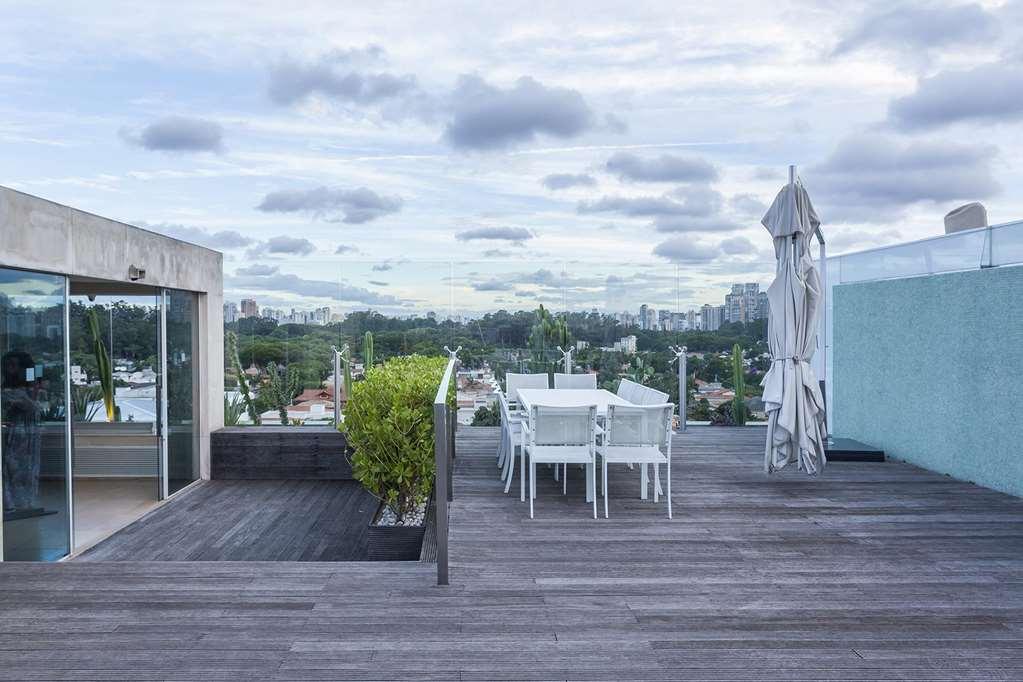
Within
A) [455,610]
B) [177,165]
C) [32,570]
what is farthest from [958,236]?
[177,165]

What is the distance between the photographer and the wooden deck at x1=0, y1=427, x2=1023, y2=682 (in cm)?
312

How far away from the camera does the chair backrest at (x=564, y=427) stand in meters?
5.64

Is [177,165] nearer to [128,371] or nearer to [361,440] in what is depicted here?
[128,371]

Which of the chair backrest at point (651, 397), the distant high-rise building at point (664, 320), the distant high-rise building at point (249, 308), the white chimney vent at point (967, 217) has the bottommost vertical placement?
the chair backrest at point (651, 397)

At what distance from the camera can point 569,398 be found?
23.8 ft

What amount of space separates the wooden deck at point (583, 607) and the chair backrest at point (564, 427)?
55 cm

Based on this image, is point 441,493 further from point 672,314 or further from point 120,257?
point 672,314

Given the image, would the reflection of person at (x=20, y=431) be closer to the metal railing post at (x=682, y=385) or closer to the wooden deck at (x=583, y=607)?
the wooden deck at (x=583, y=607)

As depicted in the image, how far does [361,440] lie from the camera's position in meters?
6.57

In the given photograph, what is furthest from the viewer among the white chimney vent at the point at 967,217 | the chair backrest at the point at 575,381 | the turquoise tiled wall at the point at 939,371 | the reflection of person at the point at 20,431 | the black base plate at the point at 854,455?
the chair backrest at the point at 575,381

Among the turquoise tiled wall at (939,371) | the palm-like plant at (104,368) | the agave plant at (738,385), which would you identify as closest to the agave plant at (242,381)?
the palm-like plant at (104,368)

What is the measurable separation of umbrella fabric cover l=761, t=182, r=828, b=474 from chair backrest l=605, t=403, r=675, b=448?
1456 mm

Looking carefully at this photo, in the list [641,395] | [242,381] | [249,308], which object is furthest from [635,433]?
[249,308]

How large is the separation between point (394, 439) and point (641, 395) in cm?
233
